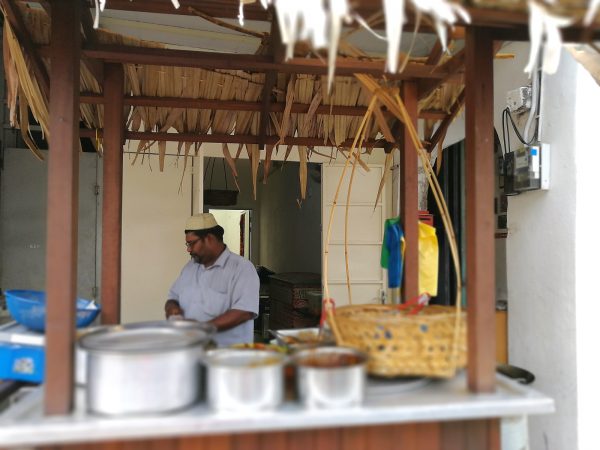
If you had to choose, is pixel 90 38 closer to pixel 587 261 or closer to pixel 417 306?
pixel 417 306

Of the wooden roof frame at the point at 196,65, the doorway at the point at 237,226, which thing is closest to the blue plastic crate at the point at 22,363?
the wooden roof frame at the point at 196,65

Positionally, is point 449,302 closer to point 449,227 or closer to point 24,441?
point 449,227

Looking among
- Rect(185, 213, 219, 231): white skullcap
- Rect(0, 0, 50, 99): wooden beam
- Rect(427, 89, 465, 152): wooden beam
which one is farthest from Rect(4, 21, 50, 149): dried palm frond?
Rect(427, 89, 465, 152): wooden beam

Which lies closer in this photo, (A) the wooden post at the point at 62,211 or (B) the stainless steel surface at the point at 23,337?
(A) the wooden post at the point at 62,211

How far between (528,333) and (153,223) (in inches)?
136

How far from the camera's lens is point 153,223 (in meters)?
4.64

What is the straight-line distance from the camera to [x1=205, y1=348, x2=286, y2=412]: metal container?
4.04 feet

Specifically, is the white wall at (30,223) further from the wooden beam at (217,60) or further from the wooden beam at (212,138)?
the wooden beam at (217,60)

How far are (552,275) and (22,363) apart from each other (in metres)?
2.81

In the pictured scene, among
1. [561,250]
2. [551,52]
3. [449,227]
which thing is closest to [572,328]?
[561,250]

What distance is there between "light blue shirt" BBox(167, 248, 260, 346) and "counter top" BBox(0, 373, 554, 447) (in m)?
1.41

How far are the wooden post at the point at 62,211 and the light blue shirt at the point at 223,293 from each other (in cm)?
149

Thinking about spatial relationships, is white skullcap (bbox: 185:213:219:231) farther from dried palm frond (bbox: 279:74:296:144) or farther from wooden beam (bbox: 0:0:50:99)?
wooden beam (bbox: 0:0:50:99)

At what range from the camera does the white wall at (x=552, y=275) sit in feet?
8.74
